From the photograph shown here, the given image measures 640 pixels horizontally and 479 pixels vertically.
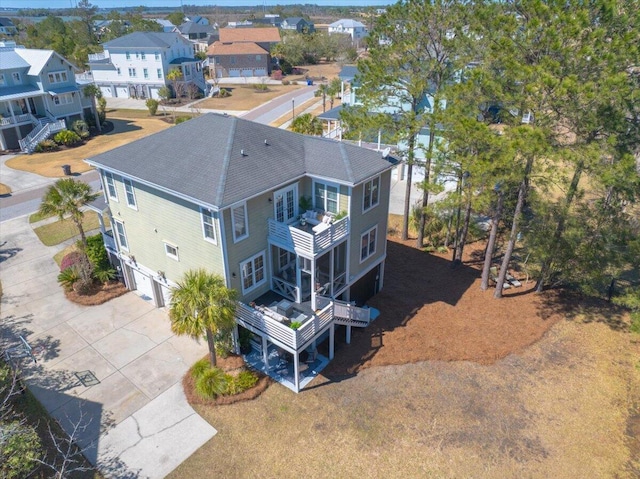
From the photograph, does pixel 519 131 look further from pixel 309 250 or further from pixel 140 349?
pixel 140 349

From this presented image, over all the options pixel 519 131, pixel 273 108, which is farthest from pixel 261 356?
pixel 273 108

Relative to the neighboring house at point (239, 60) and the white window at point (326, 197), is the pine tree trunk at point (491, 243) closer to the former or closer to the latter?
the white window at point (326, 197)

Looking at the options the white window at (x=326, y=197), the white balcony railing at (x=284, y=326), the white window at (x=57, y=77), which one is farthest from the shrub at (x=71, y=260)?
the white window at (x=57, y=77)

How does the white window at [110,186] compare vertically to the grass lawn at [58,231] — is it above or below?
above

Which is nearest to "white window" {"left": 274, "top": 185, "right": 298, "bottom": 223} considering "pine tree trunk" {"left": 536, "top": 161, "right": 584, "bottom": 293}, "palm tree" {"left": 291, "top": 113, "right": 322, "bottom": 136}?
"pine tree trunk" {"left": 536, "top": 161, "right": 584, "bottom": 293}

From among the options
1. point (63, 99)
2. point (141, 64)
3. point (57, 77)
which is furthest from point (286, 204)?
point (141, 64)

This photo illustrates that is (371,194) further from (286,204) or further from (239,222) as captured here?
(239,222)
